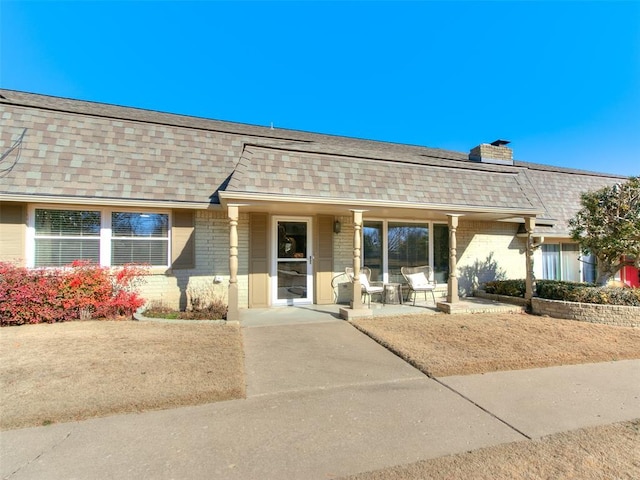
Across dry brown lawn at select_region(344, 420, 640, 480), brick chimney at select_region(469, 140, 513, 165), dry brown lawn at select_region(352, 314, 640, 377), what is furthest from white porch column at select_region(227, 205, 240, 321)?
brick chimney at select_region(469, 140, 513, 165)

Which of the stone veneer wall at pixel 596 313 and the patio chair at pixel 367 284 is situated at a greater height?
the patio chair at pixel 367 284

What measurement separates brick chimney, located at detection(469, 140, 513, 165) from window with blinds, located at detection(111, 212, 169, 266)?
1155 centimetres

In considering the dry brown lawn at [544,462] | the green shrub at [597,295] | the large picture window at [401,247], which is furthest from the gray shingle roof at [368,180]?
the dry brown lawn at [544,462]

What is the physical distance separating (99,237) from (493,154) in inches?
531

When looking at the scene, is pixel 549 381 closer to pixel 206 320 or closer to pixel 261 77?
pixel 206 320

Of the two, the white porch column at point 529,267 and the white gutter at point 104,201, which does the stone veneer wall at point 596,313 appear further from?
the white gutter at point 104,201

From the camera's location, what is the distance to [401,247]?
9742 mm

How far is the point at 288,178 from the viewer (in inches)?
294

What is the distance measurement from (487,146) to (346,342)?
36.6 feet

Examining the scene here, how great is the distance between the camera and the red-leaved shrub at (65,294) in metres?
6.14

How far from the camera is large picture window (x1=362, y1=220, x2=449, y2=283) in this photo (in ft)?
31.1

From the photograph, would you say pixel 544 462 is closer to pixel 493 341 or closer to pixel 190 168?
pixel 493 341

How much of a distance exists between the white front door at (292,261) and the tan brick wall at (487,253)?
4706 millimetres

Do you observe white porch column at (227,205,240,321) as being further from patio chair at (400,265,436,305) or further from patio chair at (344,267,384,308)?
patio chair at (400,265,436,305)
